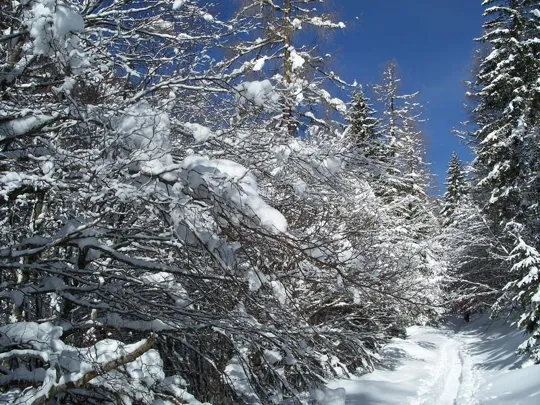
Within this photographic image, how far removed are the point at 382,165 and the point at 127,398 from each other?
2988mm

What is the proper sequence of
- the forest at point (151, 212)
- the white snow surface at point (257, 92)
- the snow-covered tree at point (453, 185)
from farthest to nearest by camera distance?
the snow-covered tree at point (453, 185)
the white snow surface at point (257, 92)
the forest at point (151, 212)

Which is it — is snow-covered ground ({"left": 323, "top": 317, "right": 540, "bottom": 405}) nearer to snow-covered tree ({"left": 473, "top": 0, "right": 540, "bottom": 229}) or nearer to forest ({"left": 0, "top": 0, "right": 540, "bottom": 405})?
forest ({"left": 0, "top": 0, "right": 540, "bottom": 405})

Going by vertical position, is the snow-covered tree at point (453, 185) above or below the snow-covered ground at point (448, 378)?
above

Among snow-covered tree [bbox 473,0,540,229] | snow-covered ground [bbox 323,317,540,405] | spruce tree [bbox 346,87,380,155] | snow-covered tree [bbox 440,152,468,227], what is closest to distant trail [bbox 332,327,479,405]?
snow-covered ground [bbox 323,317,540,405]

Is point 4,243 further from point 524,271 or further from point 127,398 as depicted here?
point 524,271

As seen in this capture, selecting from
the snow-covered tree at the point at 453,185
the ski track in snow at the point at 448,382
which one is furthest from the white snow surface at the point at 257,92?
the snow-covered tree at the point at 453,185

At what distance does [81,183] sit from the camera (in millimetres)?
2867

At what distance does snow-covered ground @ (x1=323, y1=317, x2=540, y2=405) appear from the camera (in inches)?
320

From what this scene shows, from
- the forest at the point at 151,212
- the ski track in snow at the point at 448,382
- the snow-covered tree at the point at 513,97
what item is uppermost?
the snow-covered tree at the point at 513,97

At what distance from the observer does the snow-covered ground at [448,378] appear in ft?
26.7

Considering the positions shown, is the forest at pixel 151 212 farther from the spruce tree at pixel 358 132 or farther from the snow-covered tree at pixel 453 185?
the snow-covered tree at pixel 453 185

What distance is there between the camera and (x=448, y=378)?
37.1ft

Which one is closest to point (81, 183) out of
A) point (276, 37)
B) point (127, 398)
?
point (127, 398)

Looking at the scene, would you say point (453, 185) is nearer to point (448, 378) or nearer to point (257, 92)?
point (448, 378)
